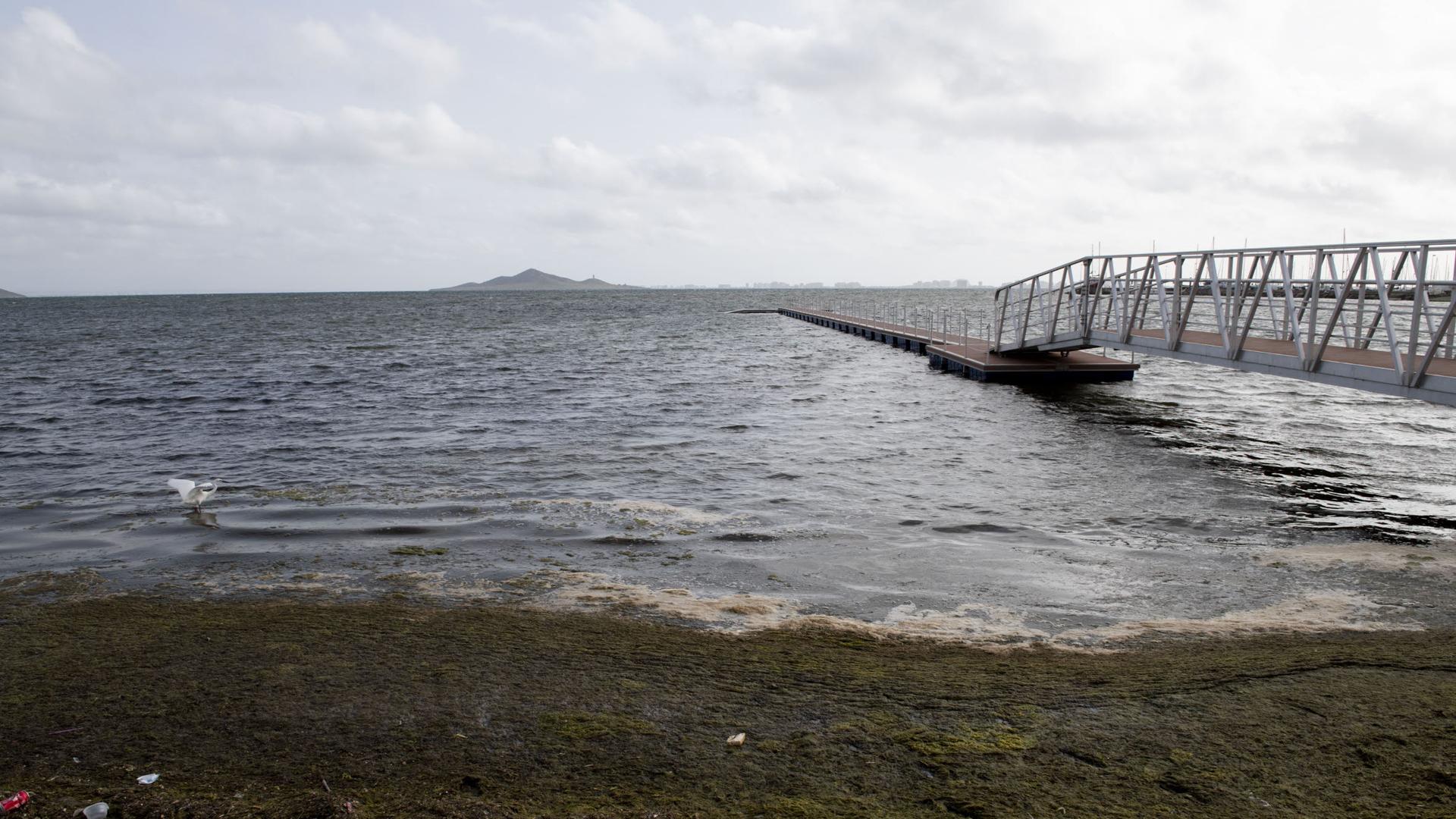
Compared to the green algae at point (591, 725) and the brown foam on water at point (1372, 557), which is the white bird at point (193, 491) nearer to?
the green algae at point (591, 725)

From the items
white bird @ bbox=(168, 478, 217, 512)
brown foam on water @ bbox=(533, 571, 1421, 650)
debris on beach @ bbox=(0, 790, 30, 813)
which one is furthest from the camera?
white bird @ bbox=(168, 478, 217, 512)

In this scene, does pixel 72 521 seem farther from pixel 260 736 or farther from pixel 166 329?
pixel 166 329

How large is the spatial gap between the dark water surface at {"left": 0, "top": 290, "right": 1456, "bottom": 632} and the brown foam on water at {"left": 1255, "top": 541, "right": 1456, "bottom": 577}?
4cm

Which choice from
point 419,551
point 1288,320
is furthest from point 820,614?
point 1288,320

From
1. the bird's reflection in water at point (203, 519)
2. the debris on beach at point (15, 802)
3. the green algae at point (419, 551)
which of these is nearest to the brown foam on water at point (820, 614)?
the green algae at point (419, 551)

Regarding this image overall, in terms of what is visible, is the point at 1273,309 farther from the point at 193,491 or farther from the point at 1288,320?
the point at 193,491

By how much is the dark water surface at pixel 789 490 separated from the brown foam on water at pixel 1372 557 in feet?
0.14

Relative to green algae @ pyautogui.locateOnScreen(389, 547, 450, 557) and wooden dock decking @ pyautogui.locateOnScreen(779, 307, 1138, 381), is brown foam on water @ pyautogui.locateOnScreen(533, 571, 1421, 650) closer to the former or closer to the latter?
green algae @ pyautogui.locateOnScreen(389, 547, 450, 557)

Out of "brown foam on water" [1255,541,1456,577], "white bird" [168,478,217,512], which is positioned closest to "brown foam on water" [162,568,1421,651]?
"brown foam on water" [1255,541,1456,577]

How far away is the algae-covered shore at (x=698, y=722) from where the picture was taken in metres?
3.38

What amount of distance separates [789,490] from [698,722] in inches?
253

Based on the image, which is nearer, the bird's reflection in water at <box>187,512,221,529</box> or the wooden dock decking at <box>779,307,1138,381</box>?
the bird's reflection in water at <box>187,512,221,529</box>

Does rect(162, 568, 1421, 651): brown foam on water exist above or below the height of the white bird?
above

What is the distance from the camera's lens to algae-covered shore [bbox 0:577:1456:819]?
3.38 meters
